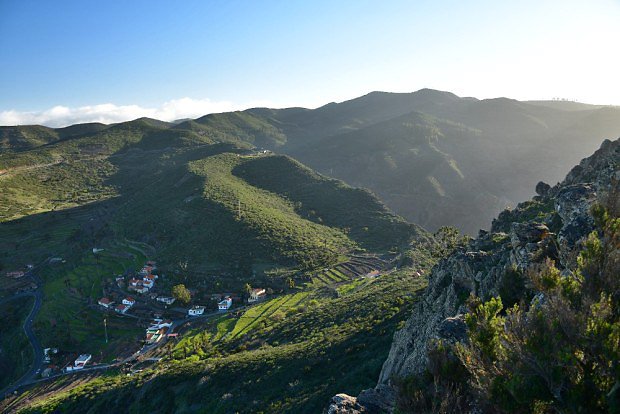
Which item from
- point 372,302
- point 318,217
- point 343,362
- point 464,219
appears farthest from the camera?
point 464,219

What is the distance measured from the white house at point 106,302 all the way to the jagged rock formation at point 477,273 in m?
60.1

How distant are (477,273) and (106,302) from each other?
65547 mm

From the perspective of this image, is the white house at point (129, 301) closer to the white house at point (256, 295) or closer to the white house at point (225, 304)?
the white house at point (225, 304)

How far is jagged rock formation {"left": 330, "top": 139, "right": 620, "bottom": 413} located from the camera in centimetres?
1112

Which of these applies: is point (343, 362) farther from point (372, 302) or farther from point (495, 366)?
point (495, 366)

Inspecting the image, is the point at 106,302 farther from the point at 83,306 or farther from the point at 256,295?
the point at 256,295

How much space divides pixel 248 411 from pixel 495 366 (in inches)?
809

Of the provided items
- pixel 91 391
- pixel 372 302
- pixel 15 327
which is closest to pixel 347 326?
pixel 372 302

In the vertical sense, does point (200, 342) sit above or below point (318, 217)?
below

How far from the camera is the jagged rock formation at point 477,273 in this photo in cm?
1112

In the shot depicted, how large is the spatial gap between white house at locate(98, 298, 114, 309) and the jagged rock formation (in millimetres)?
60063

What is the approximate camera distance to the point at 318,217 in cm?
9400

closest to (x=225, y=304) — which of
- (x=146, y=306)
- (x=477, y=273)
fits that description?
(x=146, y=306)

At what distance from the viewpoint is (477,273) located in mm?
19219
